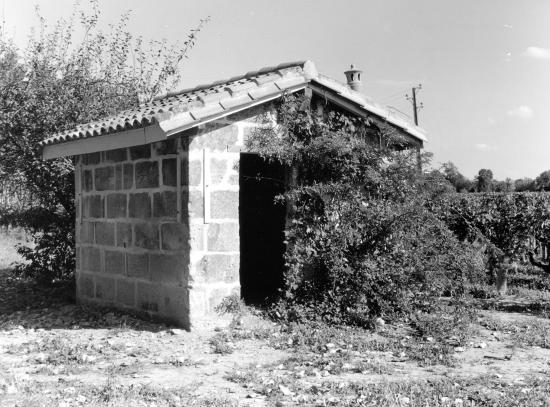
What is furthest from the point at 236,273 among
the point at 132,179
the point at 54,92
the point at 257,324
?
the point at 54,92

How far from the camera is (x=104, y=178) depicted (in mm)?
9133

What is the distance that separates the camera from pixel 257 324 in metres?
7.83

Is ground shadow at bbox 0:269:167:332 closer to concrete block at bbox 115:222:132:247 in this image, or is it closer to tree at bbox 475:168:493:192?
concrete block at bbox 115:222:132:247

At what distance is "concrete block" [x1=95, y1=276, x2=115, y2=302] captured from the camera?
29.4 feet

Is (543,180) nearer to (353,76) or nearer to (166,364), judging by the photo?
(353,76)

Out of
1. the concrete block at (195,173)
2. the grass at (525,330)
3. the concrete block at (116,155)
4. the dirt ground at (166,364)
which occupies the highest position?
the concrete block at (116,155)

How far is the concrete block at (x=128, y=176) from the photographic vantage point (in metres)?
8.55

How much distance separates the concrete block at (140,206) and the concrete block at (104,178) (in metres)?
0.59

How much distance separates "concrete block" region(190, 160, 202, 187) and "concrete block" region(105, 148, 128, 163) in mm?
1519

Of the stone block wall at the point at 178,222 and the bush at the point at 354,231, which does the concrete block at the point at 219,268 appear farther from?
the bush at the point at 354,231

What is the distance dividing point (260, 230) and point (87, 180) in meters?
2.82

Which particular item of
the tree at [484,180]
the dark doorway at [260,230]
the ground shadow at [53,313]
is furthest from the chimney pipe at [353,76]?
the tree at [484,180]

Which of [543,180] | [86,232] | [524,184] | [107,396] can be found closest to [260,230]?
[86,232]

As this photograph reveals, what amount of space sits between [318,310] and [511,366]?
8.26 feet
